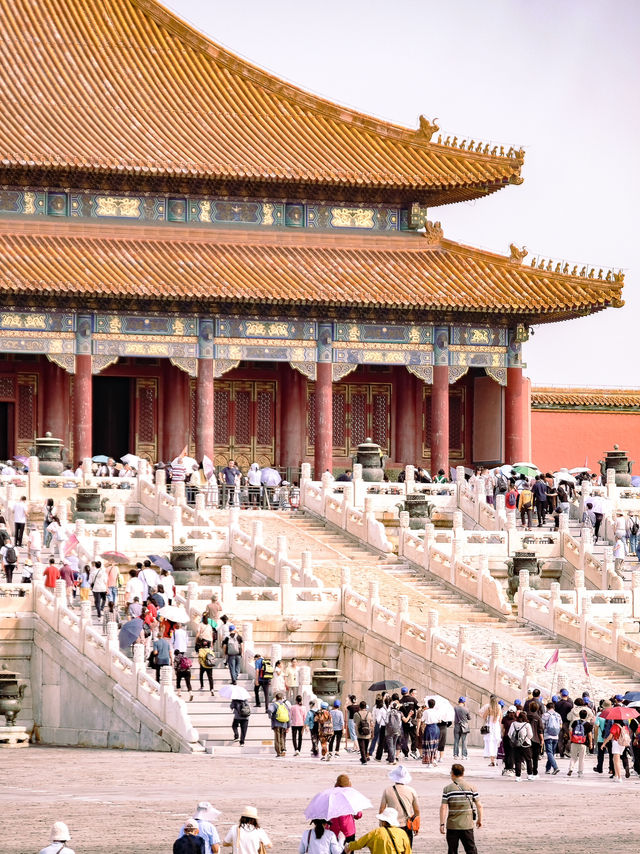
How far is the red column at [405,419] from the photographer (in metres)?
61.7

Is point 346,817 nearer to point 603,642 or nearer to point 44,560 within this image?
point 603,642

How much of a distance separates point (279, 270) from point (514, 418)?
713 cm

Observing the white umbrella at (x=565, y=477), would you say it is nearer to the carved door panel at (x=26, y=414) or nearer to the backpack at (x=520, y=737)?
the carved door panel at (x=26, y=414)

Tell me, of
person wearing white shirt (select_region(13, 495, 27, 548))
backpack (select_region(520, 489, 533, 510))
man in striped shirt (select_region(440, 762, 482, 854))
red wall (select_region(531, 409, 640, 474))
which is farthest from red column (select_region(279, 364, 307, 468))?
man in striped shirt (select_region(440, 762, 482, 854))

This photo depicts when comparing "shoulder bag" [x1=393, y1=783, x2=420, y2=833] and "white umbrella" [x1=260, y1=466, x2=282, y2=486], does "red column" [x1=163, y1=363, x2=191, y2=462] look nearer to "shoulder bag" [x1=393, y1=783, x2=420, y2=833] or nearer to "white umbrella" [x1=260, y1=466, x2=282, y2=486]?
"white umbrella" [x1=260, y1=466, x2=282, y2=486]

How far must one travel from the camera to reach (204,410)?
58.6 m

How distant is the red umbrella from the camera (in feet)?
106

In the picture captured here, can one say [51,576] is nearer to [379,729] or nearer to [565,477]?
[379,729]

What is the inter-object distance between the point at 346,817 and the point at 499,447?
39417 millimetres

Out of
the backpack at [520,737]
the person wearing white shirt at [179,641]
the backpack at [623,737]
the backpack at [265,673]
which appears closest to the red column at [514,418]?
the person wearing white shirt at [179,641]

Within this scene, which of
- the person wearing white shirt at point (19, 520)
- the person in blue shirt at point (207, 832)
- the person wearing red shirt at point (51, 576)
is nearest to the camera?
the person in blue shirt at point (207, 832)

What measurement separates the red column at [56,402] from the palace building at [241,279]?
5 centimetres

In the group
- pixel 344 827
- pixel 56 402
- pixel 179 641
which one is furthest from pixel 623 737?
pixel 56 402

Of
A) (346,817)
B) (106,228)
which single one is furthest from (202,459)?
(346,817)
